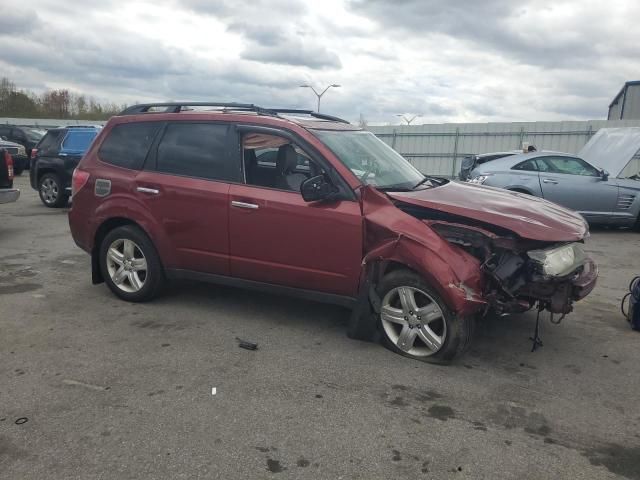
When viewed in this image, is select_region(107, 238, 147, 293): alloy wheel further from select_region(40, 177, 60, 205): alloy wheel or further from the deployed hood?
the deployed hood

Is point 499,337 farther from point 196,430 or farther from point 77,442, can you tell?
point 77,442

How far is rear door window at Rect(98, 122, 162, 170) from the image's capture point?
5.11m

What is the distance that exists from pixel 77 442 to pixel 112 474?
1.28ft

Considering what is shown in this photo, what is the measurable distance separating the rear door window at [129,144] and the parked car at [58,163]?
7204mm

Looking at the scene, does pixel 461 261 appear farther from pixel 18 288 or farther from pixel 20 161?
pixel 20 161

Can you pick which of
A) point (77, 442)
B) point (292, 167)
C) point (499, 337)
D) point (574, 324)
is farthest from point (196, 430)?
point (574, 324)

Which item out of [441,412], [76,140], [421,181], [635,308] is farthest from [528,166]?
[76,140]

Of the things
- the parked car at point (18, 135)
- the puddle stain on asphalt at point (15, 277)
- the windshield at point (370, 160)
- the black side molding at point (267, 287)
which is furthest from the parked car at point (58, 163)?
the parked car at point (18, 135)

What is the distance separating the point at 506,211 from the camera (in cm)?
398

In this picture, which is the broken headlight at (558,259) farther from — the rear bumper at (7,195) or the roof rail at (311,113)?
the rear bumper at (7,195)

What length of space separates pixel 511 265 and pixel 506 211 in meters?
0.41

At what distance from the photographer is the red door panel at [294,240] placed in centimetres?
414

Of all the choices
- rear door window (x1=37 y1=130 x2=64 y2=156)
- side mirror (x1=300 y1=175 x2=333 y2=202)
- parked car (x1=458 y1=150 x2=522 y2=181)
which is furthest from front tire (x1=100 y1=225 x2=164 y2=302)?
parked car (x1=458 y1=150 x2=522 y2=181)

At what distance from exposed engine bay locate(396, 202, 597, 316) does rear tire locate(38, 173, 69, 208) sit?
1030cm
